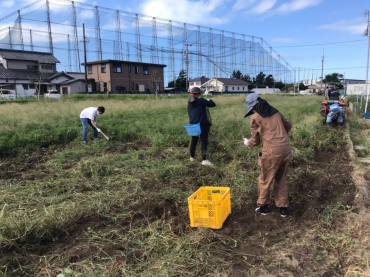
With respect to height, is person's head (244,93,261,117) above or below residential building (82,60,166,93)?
below

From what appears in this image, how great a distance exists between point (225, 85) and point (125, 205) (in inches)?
1909

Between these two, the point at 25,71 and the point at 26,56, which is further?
the point at 26,56

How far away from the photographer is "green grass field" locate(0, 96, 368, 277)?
7.43ft

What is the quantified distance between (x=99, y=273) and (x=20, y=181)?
2910 millimetres

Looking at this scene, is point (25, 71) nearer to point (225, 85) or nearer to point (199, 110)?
point (225, 85)

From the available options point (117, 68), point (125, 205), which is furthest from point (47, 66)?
point (125, 205)

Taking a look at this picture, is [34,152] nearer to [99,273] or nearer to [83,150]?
[83,150]

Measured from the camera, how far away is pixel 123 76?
34938mm

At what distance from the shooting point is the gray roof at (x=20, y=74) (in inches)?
1114

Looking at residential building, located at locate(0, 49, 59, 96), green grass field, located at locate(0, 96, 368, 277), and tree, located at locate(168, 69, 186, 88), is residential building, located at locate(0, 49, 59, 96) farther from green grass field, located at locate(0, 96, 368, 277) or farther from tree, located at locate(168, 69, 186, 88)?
green grass field, located at locate(0, 96, 368, 277)

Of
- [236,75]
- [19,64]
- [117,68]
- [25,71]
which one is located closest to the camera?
[19,64]

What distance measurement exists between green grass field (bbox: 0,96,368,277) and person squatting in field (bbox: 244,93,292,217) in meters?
0.30

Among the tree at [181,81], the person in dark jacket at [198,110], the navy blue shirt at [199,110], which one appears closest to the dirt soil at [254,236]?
the person in dark jacket at [198,110]

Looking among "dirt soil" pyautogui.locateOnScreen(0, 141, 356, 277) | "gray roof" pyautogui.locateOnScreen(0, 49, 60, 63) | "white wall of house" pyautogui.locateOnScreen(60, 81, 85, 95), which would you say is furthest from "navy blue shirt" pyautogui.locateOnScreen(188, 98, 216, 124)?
"gray roof" pyautogui.locateOnScreen(0, 49, 60, 63)
